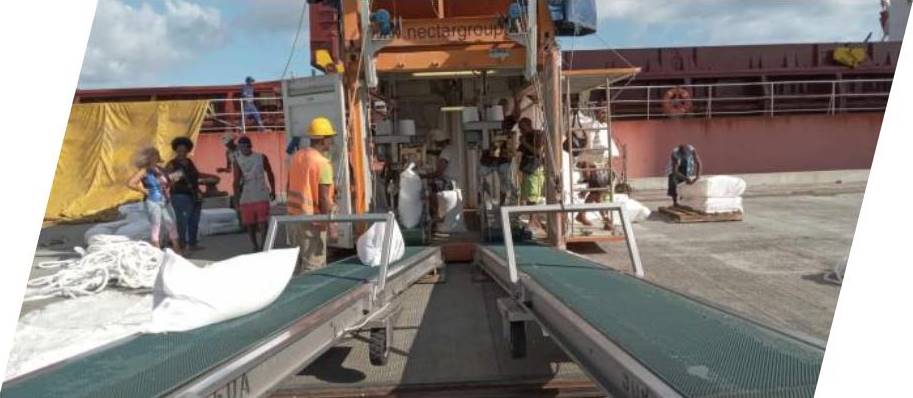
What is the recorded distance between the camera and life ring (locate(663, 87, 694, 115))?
19.2 meters

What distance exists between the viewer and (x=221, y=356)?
279cm

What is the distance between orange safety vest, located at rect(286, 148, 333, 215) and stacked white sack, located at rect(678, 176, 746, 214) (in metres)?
7.74

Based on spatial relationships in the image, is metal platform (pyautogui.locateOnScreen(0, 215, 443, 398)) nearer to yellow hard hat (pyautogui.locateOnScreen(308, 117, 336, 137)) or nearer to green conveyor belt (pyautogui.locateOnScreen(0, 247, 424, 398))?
green conveyor belt (pyautogui.locateOnScreen(0, 247, 424, 398))

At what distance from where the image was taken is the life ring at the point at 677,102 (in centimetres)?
1925

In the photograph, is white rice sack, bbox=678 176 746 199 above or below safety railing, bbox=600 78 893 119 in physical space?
below

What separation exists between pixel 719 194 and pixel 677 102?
27.9ft

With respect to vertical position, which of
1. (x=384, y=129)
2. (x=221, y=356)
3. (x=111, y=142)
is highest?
(x=111, y=142)

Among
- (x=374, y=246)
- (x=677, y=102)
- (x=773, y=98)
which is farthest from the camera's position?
(x=677, y=102)

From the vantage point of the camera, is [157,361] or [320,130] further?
[320,130]

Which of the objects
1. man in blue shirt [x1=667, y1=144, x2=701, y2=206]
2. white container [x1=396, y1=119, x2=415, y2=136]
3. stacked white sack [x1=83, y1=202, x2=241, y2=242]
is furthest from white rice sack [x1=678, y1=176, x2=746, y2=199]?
stacked white sack [x1=83, y1=202, x2=241, y2=242]

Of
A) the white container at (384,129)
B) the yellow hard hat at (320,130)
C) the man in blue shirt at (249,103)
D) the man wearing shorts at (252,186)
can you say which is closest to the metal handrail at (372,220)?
the yellow hard hat at (320,130)

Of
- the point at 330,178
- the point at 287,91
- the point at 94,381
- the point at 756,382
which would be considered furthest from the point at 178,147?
the point at 756,382

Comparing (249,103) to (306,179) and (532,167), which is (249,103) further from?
(306,179)

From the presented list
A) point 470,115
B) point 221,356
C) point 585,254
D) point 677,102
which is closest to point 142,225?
point 470,115
